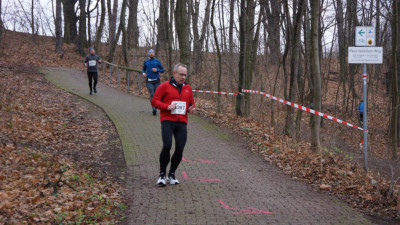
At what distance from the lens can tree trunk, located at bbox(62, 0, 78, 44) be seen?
38.9 metres

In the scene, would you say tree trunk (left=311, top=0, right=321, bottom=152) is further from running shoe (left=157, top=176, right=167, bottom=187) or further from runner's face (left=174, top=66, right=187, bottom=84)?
running shoe (left=157, top=176, right=167, bottom=187)

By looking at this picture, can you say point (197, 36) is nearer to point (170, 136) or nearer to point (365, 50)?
point (365, 50)

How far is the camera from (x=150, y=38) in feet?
92.7

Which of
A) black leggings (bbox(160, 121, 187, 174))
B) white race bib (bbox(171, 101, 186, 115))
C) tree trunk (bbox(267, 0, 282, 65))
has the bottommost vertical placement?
black leggings (bbox(160, 121, 187, 174))

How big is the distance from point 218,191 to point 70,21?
37.9 meters

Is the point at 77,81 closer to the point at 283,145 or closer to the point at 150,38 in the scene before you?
the point at 150,38

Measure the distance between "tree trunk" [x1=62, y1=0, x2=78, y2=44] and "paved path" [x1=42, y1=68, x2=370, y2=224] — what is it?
31357mm

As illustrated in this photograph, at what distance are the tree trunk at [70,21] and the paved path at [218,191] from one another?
1235 inches

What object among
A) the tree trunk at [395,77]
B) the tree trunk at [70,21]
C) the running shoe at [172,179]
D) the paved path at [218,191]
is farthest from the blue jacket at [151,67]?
the tree trunk at [70,21]

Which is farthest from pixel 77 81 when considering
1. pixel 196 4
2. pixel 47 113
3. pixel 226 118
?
pixel 226 118

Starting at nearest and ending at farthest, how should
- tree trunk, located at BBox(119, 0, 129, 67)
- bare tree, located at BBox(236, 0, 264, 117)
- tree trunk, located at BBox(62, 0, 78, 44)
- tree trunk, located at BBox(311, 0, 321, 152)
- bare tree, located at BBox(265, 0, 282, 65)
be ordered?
tree trunk, located at BBox(311, 0, 321, 152)
bare tree, located at BBox(236, 0, 264, 117)
bare tree, located at BBox(265, 0, 282, 65)
tree trunk, located at BBox(119, 0, 129, 67)
tree trunk, located at BBox(62, 0, 78, 44)

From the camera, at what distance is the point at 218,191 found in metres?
6.55

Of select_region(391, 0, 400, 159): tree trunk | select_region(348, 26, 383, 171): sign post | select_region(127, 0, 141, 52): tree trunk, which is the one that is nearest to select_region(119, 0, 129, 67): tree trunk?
select_region(127, 0, 141, 52): tree trunk

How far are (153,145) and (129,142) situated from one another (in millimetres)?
638
